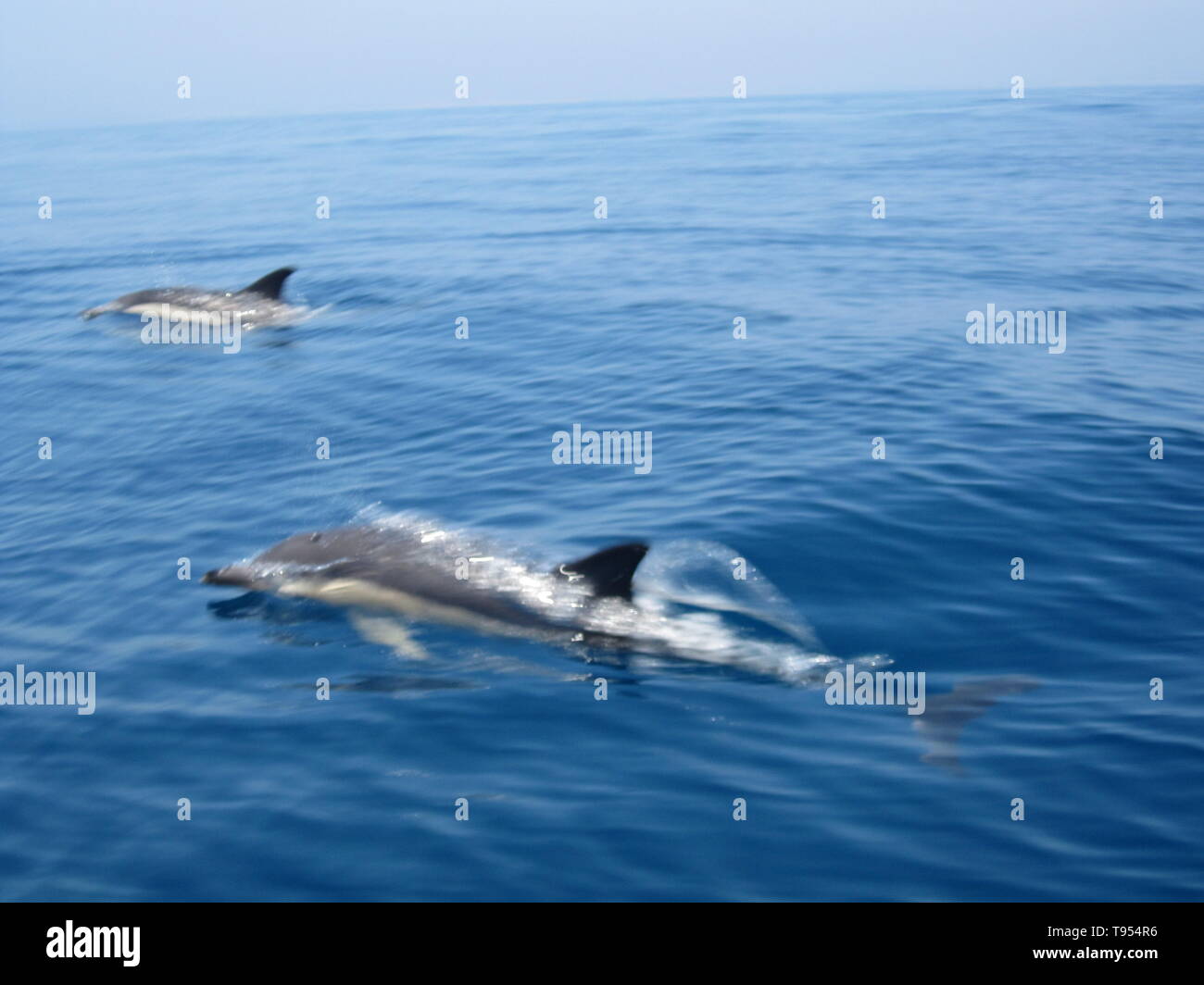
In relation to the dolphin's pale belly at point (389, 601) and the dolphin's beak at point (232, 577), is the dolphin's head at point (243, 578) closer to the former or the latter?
the dolphin's beak at point (232, 577)

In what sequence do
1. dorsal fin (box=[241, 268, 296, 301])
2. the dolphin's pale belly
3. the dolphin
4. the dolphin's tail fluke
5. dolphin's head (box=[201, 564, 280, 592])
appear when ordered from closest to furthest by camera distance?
1. the dolphin's tail fluke
2. the dolphin
3. the dolphin's pale belly
4. dolphin's head (box=[201, 564, 280, 592])
5. dorsal fin (box=[241, 268, 296, 301])

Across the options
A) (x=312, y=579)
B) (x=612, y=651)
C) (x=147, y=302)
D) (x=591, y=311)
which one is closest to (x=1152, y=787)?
(x=612, y=651)

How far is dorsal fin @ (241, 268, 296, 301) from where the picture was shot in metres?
21.4

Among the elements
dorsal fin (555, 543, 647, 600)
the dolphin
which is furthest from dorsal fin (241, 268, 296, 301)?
dorsal fin (555, 543, 647, 600)

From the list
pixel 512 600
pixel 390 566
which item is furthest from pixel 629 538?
pixel 390 566

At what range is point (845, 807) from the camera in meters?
7.33

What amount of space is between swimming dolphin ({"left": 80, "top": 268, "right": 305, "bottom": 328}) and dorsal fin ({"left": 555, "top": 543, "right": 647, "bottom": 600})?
13609 mm

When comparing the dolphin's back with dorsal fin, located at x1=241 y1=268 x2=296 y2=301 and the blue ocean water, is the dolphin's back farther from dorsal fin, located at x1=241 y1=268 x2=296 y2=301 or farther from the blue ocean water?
dorsal fin, located at x1=241 y1=268 x2=296 y2=301

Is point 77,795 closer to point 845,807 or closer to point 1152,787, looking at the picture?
point 845,807

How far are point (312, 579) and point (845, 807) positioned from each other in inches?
211

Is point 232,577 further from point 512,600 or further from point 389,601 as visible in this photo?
point 512,600

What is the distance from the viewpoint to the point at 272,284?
21641mm

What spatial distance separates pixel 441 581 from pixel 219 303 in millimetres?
13788

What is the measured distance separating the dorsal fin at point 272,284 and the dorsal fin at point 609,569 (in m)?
13.6
